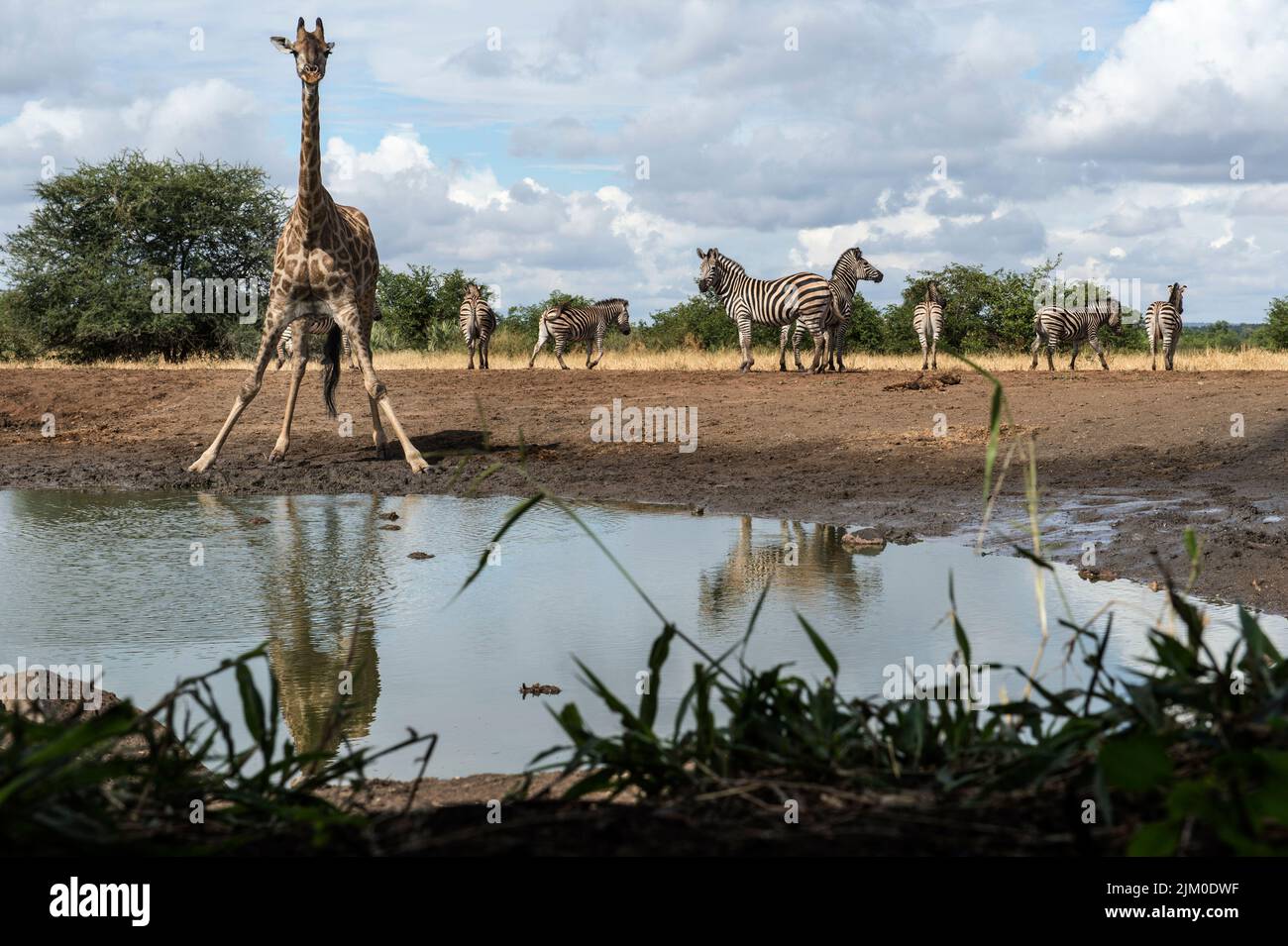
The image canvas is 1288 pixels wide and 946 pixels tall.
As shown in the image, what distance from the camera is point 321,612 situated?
245 inches

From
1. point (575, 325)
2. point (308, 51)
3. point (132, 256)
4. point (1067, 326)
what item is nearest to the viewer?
point (308, 51)

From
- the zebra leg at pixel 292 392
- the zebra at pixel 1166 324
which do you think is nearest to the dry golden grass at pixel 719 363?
the zebra at pixel 1166 324

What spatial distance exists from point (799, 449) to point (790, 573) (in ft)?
17.5

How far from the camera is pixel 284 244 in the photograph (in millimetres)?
11125

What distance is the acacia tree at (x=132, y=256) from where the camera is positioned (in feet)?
89.9

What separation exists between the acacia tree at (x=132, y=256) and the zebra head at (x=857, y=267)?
42.8 ft

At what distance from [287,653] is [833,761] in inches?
155

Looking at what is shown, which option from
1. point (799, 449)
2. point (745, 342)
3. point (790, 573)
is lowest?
point (790, 573)

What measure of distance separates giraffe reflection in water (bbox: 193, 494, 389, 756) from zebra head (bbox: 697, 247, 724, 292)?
48.1 feet

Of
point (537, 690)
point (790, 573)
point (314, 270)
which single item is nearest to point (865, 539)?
point (790, 573)

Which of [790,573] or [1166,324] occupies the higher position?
[1166,324]

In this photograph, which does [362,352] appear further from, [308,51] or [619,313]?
[619,313]

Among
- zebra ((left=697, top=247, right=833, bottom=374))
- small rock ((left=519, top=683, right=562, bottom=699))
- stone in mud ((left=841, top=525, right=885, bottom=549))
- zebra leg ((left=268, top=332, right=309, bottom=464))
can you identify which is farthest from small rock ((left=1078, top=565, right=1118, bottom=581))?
zebra ((left=697, top=247, right=833, bottom=374))
